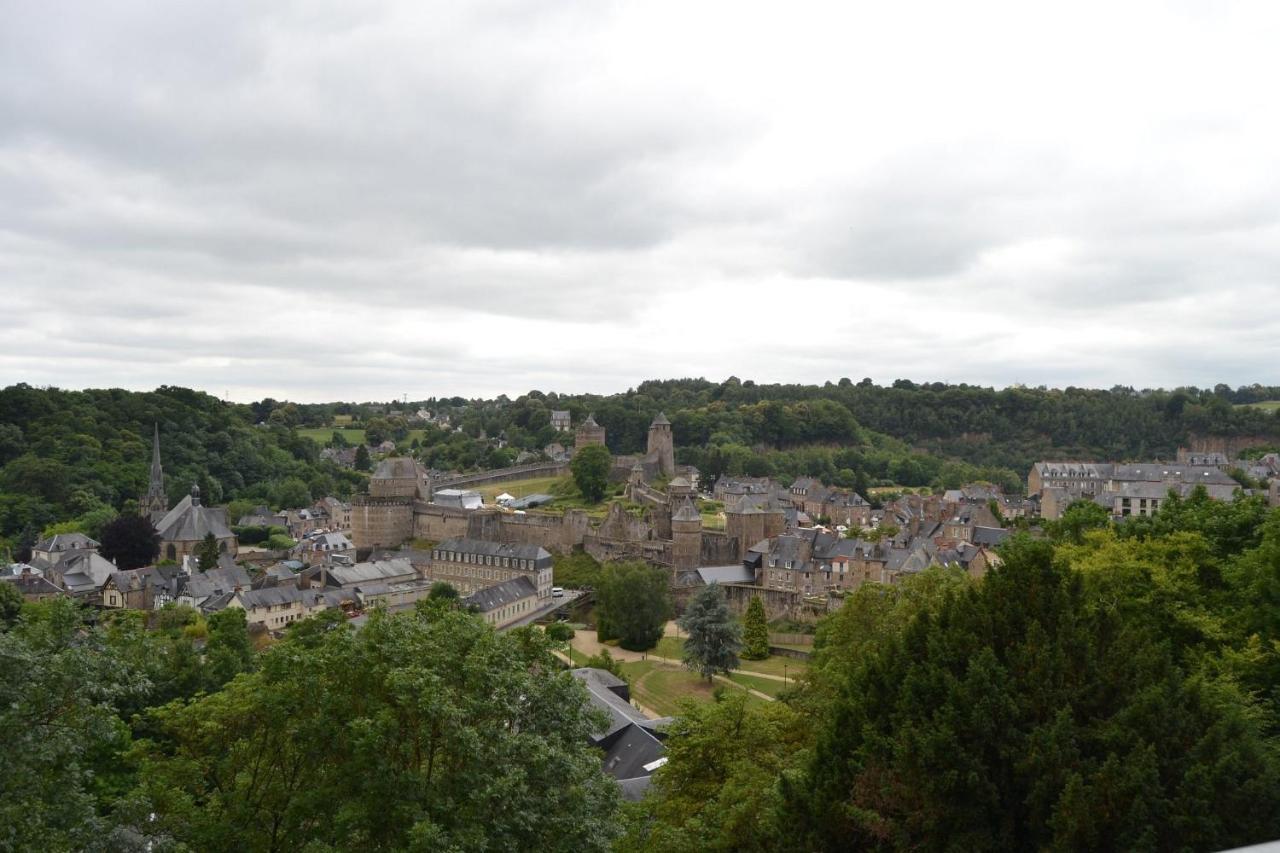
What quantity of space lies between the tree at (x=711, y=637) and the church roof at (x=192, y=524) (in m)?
42.7

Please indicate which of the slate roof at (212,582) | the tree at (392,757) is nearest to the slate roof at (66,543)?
the slate roof at (212,582)

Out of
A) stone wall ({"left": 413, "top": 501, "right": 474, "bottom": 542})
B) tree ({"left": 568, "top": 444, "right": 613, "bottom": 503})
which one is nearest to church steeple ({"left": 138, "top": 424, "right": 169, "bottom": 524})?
stone wall ({"left": 413, "top": 501, "right": 474, "bottom": 542})

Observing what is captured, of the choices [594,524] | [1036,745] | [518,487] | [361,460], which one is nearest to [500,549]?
[594,524]

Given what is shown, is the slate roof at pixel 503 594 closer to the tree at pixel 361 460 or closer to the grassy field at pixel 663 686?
the grassy field at pixel 663 686

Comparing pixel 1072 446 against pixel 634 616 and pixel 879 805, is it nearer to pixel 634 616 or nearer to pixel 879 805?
pixel 634 616

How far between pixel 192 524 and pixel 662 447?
1777 inches

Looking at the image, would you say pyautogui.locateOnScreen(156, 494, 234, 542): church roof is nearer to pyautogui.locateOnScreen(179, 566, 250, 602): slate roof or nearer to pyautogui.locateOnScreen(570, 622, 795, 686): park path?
pyautogui.locateOnScreen(179, 566, 250, 602): slate roof

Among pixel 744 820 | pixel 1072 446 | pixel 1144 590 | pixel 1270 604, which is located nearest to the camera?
pixel 744 820

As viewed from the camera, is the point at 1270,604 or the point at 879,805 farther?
the point at 1270,604

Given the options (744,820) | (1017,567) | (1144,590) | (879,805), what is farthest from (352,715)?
(1144,590)

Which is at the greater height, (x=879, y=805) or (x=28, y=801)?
(x=28, y=801)

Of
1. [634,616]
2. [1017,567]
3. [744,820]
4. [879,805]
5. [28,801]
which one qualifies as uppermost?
[1017,567]

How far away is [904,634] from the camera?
54.3ft

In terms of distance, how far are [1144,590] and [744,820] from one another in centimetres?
1128
